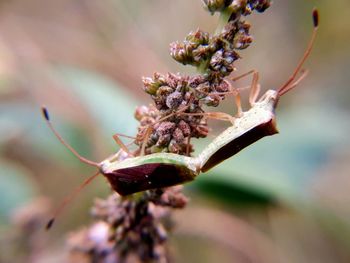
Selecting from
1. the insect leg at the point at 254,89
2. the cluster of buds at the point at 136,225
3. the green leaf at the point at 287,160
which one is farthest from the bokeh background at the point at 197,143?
the insect leg at the point at 254,89

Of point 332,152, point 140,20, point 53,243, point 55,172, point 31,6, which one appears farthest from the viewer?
point 31,6

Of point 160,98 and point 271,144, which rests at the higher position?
point 160,98

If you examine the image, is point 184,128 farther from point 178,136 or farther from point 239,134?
point 239,134

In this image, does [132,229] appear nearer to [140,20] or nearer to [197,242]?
[197,242]

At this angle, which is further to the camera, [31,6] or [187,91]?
[31,6]

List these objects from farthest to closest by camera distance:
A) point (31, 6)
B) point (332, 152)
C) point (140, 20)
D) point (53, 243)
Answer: point (31, 6) → point (140, 20) → point (332, 152) → point (53, 243)

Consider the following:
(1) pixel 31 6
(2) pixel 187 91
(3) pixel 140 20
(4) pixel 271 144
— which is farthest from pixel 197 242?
(1) pixel 31 6

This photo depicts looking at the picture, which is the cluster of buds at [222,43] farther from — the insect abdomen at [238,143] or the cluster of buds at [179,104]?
the insect abdomen at [238,143]

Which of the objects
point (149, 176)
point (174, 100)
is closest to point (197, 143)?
point (149, 176)
